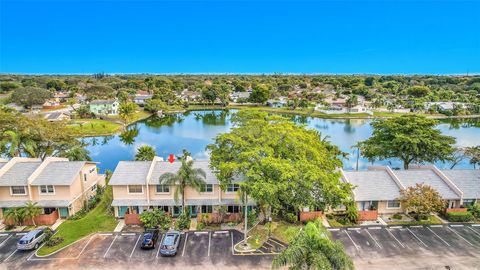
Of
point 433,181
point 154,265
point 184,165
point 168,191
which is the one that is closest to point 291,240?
point 154,265

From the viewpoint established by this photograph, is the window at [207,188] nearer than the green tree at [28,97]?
Yes

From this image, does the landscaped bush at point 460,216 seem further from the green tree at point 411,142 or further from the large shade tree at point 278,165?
the large shade tree at point 278,165

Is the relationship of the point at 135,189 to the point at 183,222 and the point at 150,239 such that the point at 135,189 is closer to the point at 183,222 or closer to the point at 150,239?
the point at 183,222

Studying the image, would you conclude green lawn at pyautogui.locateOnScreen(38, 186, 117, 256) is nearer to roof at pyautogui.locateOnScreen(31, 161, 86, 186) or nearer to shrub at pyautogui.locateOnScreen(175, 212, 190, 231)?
roof at pyautogui.locateOnScreen(31, 161, 86, 186)

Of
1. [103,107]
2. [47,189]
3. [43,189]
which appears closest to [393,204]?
[47,189]

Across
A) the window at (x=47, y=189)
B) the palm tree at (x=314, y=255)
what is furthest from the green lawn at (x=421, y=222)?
the window at (x=47, y=189)
